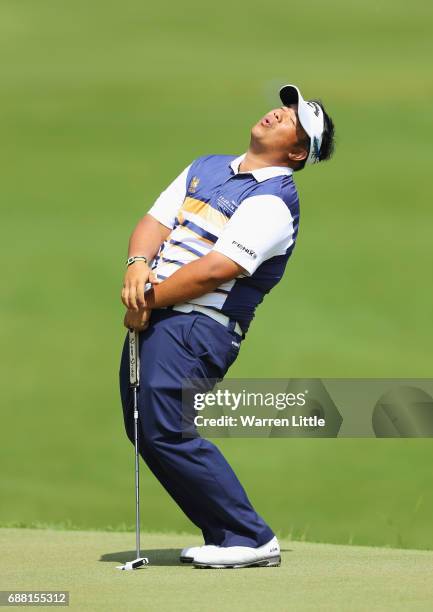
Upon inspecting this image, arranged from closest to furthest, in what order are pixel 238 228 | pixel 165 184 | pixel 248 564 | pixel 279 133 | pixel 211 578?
1. pixel 211 578
2. pixel 238 228
3. pixel 248 564
4. pixel 279 133
5. pixel 165 184

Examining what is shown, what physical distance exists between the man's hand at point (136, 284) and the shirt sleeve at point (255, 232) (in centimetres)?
22

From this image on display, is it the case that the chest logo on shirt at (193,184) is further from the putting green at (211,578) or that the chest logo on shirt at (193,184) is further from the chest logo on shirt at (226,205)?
the putting green at (211,578)

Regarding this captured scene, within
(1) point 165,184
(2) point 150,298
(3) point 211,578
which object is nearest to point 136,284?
(2) point 150,298

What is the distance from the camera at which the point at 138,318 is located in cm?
406

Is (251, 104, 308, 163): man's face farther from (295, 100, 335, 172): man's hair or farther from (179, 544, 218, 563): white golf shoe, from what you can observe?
(179, 544, 218, 563): white golf shoe

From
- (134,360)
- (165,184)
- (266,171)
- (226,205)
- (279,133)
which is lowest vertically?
(134,360)

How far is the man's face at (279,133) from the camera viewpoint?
13.8ft

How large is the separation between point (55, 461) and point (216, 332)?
2.90 m

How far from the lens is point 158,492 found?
647cm

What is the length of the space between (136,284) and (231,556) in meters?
0.79

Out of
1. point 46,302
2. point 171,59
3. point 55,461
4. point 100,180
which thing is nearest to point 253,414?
point 55,461

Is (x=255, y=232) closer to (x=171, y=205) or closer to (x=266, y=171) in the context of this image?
(x=266, y=171)

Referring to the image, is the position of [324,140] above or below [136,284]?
above

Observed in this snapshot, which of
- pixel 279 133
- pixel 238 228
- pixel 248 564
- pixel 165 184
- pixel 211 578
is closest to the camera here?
pixel 211 578
